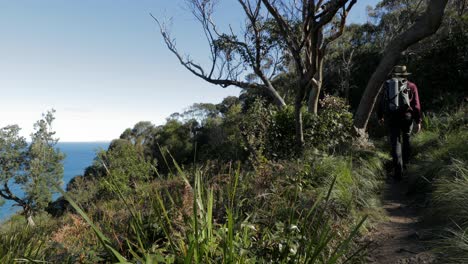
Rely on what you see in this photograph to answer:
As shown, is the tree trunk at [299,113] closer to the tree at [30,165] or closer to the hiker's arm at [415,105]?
the hiker's arm at [415,105]

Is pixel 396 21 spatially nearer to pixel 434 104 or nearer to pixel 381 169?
pixel 434 104

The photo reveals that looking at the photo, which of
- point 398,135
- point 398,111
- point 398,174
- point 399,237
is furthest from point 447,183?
point 398,111

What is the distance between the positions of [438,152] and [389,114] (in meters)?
1.02

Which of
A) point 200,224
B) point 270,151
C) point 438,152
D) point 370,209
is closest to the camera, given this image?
point 200,224

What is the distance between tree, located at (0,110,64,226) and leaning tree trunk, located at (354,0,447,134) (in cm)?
2686

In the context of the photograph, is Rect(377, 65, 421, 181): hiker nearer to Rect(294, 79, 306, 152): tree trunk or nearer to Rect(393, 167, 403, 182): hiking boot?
Rect(393, 167, 403, 182): hiking boot

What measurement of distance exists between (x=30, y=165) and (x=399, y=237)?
33147 mm

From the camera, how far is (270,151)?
679cm

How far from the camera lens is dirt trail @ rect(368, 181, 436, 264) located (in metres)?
2.82

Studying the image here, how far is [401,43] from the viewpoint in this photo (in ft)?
23.9

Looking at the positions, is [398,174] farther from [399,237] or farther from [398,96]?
[399,237]

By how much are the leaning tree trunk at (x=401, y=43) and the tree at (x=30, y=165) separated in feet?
88.1

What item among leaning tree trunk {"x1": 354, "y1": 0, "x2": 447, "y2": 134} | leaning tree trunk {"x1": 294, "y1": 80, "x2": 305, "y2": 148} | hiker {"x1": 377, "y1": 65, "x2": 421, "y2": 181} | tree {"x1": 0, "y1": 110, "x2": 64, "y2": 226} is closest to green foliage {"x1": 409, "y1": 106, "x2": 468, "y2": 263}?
hiker {"x1": 377, "y1": 65, "x2": 421, "y2": 181}

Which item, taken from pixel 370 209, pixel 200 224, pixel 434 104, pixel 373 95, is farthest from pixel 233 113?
pixel 200 224
